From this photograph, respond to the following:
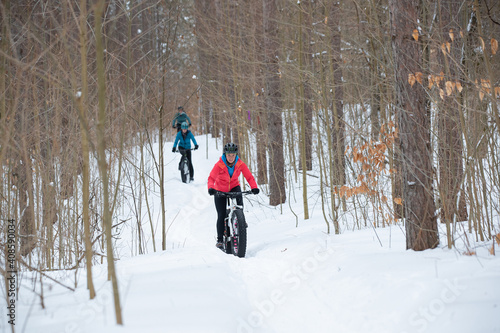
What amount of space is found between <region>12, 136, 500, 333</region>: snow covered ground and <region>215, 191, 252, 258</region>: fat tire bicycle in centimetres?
47

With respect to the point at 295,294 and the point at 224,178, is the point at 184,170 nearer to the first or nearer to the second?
the point at 224,178

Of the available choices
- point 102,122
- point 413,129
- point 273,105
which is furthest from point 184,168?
point 102,122

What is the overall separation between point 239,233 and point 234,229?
0.22 m

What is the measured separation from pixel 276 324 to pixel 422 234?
1735 millimetres

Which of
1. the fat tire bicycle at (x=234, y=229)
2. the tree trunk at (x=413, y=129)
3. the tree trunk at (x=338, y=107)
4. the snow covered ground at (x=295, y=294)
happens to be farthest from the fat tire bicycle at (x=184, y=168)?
the tree trunk at (x=413, y=129)

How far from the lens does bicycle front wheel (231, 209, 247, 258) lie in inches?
234

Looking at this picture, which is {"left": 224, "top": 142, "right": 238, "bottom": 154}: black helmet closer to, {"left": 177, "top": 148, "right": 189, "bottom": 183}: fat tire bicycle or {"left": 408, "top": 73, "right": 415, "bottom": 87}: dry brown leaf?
{"left": 408, "top": 73, "right": 415, "bottom": 87}: dry brown leaf

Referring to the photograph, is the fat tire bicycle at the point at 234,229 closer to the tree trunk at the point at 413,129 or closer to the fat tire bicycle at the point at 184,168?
the tree trunk at the point at 413,129

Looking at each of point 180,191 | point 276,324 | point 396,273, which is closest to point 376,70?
point 396,273

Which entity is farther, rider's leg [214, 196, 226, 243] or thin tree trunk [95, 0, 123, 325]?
rider's leg [214, 196, 226, 243]

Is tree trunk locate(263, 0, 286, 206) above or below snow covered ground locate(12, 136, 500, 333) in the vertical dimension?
above

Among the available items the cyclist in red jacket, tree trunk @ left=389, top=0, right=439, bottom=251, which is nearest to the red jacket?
the cyclist in red jacket

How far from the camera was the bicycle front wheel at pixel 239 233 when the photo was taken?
5.93m

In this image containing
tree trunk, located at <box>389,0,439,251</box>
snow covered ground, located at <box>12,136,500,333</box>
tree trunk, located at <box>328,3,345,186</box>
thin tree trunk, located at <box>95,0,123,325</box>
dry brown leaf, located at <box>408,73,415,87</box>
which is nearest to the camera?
thin tree trunk, located at <box>95,0,123,325</box>
